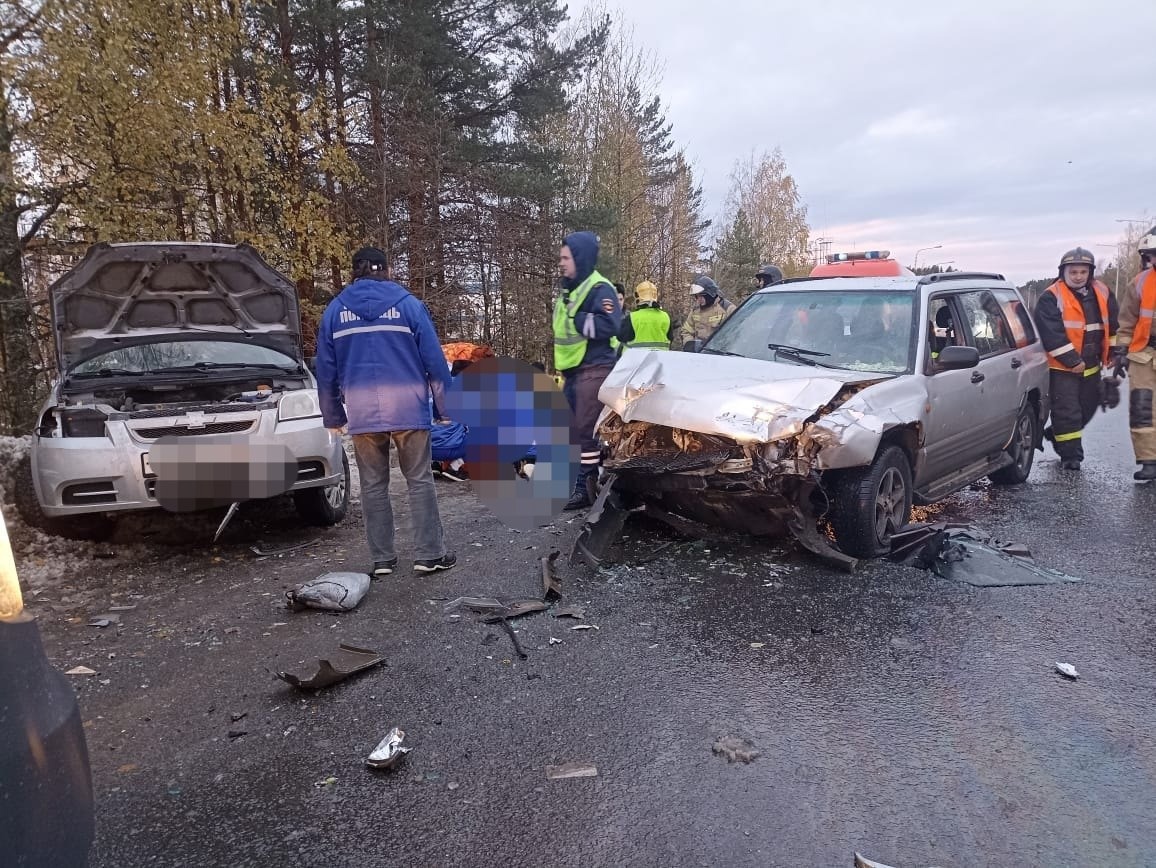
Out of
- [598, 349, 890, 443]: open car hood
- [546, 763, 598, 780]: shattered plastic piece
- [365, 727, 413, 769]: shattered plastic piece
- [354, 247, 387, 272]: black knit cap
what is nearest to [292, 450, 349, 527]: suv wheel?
[354, 247, 387, 272]: black knit cap

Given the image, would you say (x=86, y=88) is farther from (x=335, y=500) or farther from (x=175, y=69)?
(x=335, y=500)

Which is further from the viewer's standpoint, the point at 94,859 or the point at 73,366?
the point at 73,366

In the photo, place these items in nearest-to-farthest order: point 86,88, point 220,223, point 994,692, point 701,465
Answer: point 994,692
point 701,465
point 86,88
point 220,223

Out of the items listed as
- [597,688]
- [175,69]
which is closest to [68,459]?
[597,688]

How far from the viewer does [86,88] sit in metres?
7.85

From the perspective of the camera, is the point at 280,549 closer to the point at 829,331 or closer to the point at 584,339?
the point at 584,339

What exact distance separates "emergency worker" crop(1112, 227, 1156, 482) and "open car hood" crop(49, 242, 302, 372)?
7.51 meters

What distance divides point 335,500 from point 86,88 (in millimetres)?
5913

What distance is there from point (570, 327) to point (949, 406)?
2.80 metres

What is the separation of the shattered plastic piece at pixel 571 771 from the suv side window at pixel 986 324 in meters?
4.61

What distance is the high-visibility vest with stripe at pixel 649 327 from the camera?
753cm

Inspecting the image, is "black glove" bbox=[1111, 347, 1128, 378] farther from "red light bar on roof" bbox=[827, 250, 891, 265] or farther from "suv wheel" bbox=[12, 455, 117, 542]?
"suv wheel" bbox=[12, 455, 117, 542]

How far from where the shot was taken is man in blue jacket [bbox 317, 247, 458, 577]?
14.2 ft

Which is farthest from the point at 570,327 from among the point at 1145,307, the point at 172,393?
the point at 1145,307
